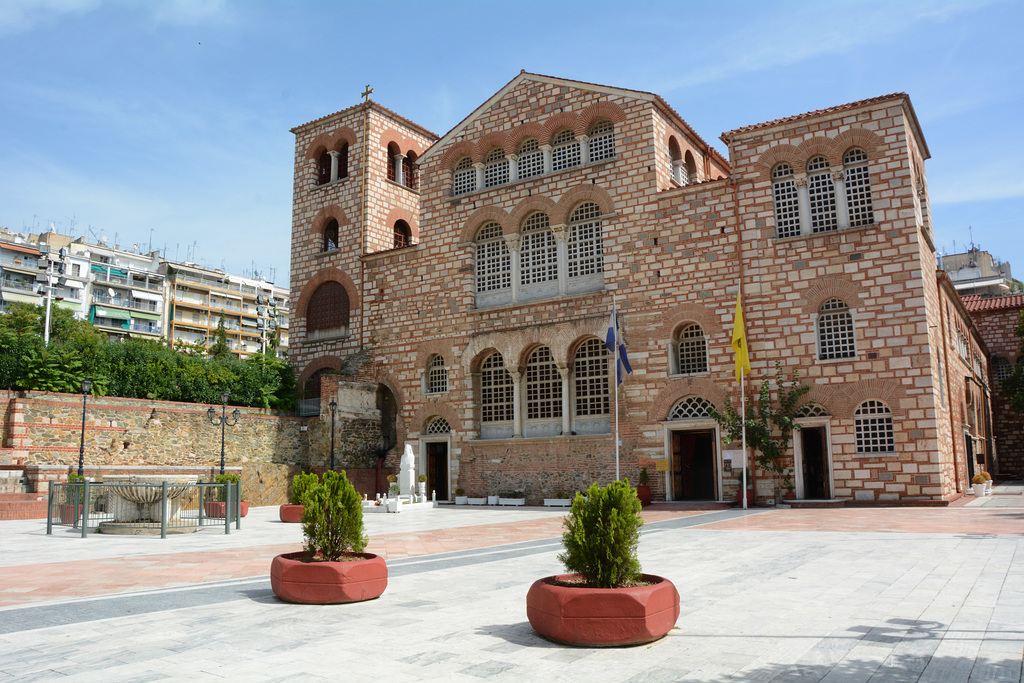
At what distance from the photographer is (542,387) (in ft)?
82.9

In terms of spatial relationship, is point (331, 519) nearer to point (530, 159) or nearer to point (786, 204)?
point (786, 204)

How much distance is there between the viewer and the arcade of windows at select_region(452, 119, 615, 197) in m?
25.2

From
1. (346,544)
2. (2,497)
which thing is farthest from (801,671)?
(2,497)

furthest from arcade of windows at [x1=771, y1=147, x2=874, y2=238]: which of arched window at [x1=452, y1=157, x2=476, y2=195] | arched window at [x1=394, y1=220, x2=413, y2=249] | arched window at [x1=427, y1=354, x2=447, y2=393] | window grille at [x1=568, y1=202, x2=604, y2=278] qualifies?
arched window at [x1=394, y1=220, x2=413, y2=249]

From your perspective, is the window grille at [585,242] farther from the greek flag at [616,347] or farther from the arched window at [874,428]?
the arched window at [874,428]

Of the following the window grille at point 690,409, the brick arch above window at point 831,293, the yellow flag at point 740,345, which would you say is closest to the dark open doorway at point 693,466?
the window grille at point 690,409

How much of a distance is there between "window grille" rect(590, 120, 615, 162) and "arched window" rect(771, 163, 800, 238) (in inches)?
218

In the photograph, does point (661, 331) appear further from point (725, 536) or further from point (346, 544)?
point (346, 544)

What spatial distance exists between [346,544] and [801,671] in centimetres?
484

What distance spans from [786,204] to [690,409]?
6.65 m

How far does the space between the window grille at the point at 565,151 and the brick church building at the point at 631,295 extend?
0.09 m

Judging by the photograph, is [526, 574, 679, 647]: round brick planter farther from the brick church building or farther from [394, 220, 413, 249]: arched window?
[394, 220, 413, 249]: arched window

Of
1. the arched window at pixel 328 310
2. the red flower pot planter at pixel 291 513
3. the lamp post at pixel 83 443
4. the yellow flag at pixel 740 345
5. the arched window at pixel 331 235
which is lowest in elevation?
the red flower pot planter at pixel 291 513

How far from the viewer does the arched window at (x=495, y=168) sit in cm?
2733
